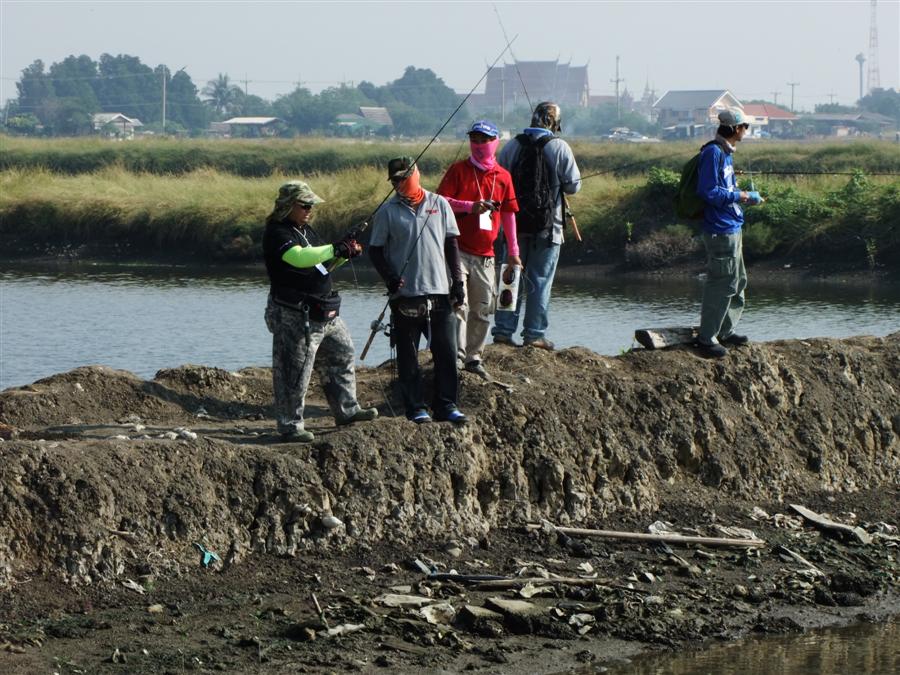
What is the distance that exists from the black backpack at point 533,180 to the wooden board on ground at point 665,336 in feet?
4.27

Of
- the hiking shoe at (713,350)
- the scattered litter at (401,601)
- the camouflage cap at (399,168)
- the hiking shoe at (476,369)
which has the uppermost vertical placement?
the camouflage cap at (399,168)

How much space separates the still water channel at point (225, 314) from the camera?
21.2 m

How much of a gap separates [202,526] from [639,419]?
366 cm

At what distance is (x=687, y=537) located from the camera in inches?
420

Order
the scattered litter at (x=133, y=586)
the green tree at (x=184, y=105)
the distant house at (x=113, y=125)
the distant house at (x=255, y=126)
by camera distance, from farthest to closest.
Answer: the green tree at (x=184, y=105), the distant house at (x=255, y=126), the distant house at (x=113, y=125), the scattered litter at (x=133, y=586)

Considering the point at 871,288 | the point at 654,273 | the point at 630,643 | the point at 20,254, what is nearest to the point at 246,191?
the point at 20,254

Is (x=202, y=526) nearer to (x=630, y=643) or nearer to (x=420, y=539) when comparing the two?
(x=420, y=539)

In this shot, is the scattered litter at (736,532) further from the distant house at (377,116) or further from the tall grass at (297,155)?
the distant house at (377,116)

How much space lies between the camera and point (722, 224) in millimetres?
11453

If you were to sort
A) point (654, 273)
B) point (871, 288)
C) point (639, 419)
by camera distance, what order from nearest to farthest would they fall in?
point (639, 419)
point (871, 288)
point (654, 273)

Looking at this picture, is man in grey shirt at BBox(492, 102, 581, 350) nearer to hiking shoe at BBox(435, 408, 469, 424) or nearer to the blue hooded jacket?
the blue hooded jacket

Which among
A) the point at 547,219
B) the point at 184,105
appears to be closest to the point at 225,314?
the point at 547,219

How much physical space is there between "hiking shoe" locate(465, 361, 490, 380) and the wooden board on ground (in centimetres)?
160

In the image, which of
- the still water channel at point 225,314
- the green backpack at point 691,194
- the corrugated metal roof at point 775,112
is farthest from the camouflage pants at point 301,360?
the corrugated metal roof at point 775,112
